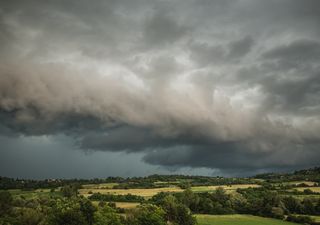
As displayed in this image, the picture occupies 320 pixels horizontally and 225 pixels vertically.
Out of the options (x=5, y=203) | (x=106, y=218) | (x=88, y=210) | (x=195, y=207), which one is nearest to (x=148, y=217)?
(x=106, y=218)

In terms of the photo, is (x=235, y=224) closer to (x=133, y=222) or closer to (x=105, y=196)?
(x=133, y=222)

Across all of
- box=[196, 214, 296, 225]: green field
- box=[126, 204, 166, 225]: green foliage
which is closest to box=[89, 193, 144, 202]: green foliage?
box=[196, 214, 296, 225]: green field

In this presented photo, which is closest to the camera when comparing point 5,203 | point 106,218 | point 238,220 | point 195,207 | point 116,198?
point 106,218

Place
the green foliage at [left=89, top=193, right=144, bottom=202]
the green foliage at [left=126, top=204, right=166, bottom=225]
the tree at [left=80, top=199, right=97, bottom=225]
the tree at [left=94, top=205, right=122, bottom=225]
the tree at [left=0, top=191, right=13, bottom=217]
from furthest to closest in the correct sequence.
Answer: the green foliage at [left=89, top=193, right=144, bottom=202]
the tree at [left=0, top=191, right=13, bottom=217]
the tree at [left=80, top=199, right=97, bottom=225]
the green foliage at [left=126, top=204, right=166, bottom=225]
the tree at [left=94, top=205, right=122, bottom=225]

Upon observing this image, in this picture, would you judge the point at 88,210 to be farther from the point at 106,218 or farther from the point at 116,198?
the point at 116,198

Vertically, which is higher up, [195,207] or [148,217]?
[148,217]

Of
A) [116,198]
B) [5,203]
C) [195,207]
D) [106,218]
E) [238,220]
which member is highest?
[5,203]

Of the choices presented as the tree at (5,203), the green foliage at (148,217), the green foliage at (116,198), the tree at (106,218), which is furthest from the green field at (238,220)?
the tree at (5,203)

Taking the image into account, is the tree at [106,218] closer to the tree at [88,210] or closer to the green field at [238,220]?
the tree at [88,210]

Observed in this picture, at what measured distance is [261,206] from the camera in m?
149

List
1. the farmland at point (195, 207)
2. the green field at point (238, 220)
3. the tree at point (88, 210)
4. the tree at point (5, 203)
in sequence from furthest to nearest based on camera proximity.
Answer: the tree at point (5, 203)
the green field at point (238, 220)
the farmland at point (195, 207)
the tree at point (88, 210)

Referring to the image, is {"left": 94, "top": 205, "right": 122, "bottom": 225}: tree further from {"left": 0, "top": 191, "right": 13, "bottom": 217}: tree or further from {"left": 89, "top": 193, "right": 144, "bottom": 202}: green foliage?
{"left": 89, "top": 193, "right": 144, "bottom": 202}: green foliage

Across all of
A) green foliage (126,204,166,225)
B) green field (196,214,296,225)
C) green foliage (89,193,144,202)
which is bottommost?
green field (196,214,296,225)

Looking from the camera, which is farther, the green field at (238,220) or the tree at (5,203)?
the tree at (5,203)
